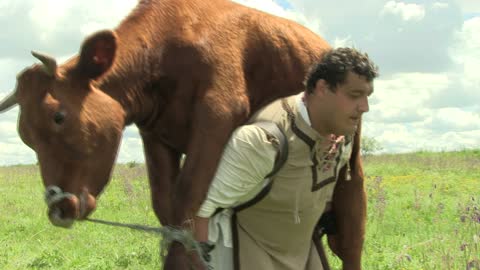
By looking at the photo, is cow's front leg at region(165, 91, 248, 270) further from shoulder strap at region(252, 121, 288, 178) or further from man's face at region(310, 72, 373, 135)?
man's face at region(310, 72, 373, 135)

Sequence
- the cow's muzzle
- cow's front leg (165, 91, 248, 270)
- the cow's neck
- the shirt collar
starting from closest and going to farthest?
the cow's muzzle, cow's front leg (165, 91, 248, 270), the cow's neck, the shirt collar

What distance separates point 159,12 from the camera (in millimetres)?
2938

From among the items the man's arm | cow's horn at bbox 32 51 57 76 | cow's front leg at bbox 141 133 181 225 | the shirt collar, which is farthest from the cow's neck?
the shirt collar

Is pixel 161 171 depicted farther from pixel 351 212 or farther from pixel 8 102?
pixel 351 212

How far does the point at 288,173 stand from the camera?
299cm

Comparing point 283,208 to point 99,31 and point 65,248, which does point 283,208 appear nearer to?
point 99,31

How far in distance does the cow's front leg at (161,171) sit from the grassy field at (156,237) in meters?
2.07

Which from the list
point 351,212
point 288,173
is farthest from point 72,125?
point 351,212

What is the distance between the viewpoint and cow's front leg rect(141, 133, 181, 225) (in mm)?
3137

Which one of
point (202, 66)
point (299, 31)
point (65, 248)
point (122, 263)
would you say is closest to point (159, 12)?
point (202, 66)

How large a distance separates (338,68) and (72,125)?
1.17 m

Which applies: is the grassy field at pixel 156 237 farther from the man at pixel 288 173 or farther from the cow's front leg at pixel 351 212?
the man at pixel 288 173

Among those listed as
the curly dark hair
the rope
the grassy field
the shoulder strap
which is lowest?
the grassy field

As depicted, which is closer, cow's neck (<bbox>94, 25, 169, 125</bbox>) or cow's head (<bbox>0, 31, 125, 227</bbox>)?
cow's head (<bbox>0, 31, 125, 227</bbox>)
